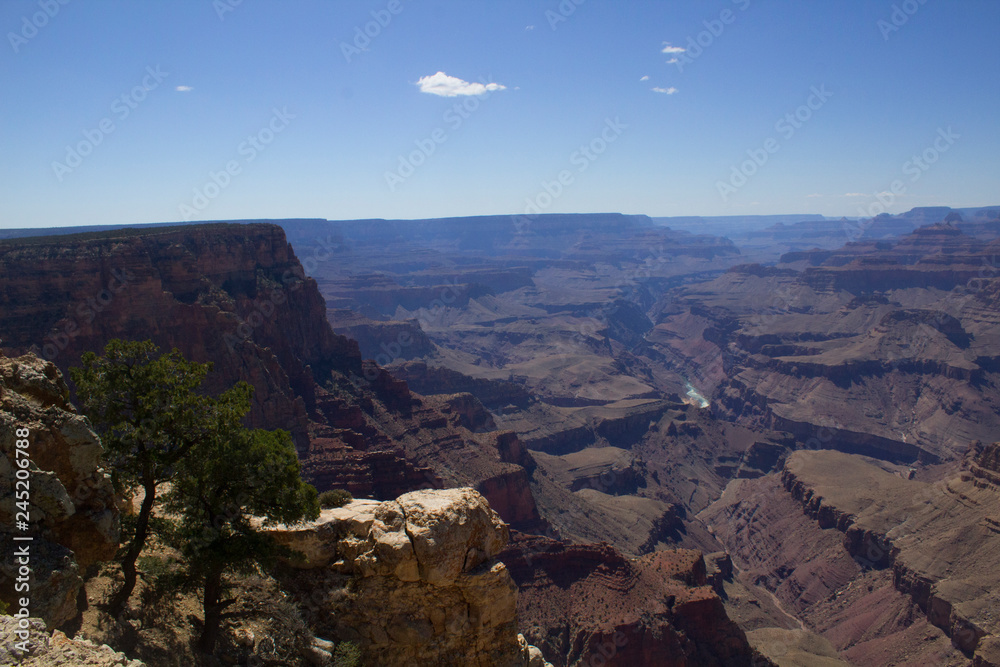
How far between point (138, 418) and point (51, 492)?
273 centimetres

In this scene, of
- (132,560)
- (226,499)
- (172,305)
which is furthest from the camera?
(172,305)

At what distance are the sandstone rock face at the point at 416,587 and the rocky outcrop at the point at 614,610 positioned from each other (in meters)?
22.5

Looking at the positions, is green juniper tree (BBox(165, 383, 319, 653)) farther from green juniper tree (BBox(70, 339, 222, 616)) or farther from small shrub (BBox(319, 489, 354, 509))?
small shrub (BBox(319, 489, 354, 509))

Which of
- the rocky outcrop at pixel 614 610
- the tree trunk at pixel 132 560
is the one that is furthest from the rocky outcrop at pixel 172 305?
the tree trunk at pixel 132 560

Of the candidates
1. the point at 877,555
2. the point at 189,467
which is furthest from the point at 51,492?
the point at 877,555

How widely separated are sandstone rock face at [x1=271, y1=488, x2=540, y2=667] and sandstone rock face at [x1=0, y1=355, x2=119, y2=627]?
16.8 ft

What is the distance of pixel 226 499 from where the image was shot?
657 inches

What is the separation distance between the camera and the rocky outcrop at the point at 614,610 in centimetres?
3891

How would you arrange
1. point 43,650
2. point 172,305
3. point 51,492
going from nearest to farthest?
point 43,650
point 51,492
point 172,305

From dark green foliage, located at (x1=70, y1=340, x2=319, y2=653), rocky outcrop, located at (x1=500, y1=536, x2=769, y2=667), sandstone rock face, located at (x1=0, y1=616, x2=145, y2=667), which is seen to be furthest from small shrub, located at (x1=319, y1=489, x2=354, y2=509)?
rocky outcrop, located at (x1=500, y1=536, x2=769, y2=667)

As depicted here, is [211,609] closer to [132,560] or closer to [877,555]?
[132,560]

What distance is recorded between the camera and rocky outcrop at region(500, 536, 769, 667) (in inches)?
1532

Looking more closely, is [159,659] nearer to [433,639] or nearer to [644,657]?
[433,639]

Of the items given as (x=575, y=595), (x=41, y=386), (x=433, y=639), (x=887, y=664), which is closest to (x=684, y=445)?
(x=887, y=664)
